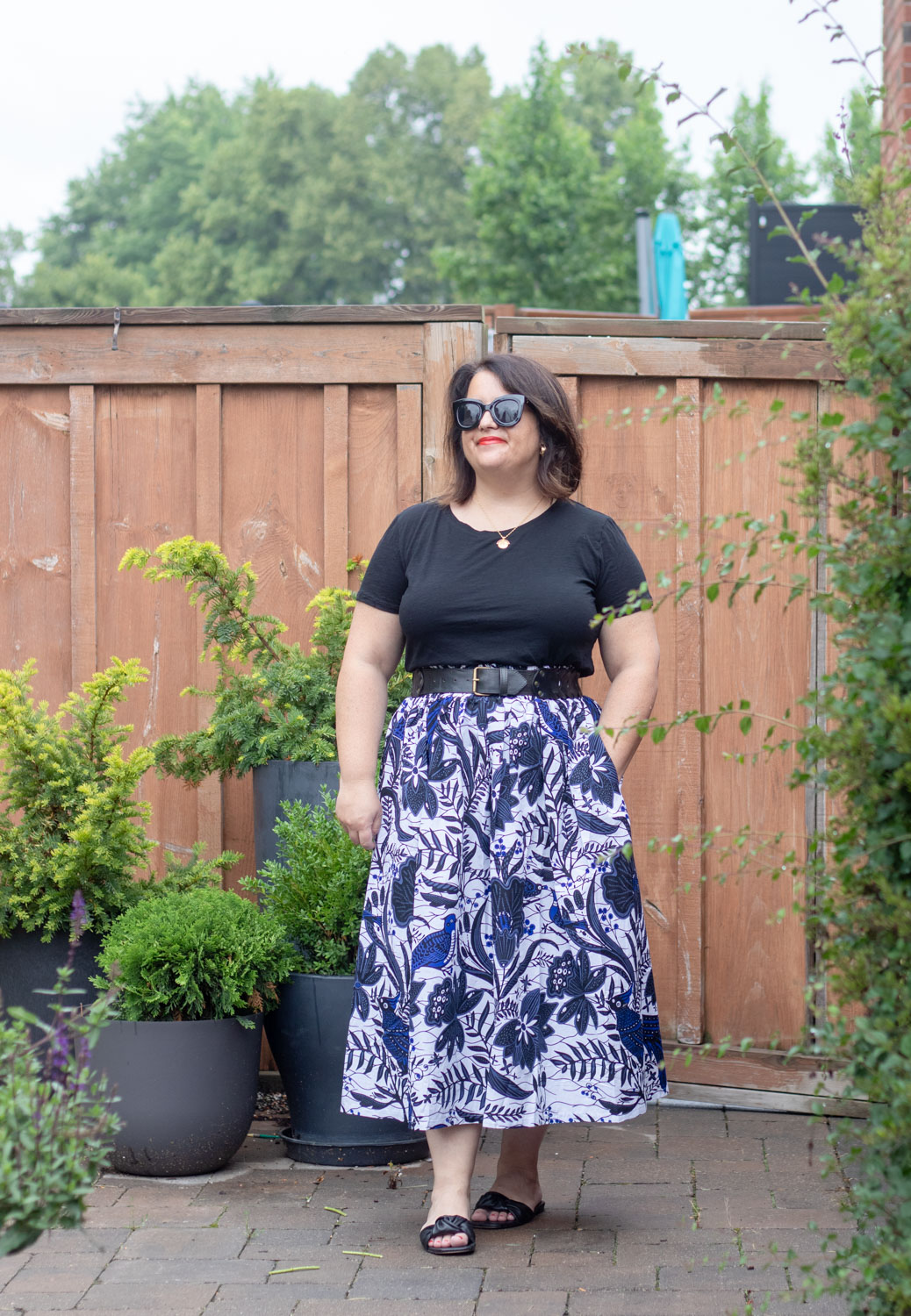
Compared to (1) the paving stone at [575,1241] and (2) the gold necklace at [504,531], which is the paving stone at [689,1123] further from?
(2) the gold necklace at [504,531]

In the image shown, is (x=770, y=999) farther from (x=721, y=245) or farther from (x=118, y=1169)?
(x=721, y=245)

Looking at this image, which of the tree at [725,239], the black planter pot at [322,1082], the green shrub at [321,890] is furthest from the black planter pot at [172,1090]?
the tree at [725,239]

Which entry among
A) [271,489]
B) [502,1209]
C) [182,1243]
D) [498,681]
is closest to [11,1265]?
[182,1243]

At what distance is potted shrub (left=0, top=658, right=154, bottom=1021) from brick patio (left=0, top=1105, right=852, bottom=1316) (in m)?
0.59

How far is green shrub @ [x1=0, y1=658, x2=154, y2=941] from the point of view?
11.2 feet

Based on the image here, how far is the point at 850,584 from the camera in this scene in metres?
1.72

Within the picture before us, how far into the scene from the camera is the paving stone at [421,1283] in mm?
2635

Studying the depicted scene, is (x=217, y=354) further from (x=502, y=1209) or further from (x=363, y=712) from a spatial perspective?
(x=502, y=1209)

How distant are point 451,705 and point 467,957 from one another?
1.77 feet

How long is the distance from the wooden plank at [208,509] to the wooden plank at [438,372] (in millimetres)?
632

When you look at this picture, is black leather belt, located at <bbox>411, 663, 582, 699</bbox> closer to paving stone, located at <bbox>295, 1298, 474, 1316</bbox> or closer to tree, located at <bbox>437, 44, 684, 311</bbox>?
paving stone, located at <bbox>295, 1298, 474, 1316</bbox>

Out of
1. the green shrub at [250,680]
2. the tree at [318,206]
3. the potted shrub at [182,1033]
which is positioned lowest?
the potted shrub at [182,1033]

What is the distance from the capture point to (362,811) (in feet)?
9.96

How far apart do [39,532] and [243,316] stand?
0.91 metres
